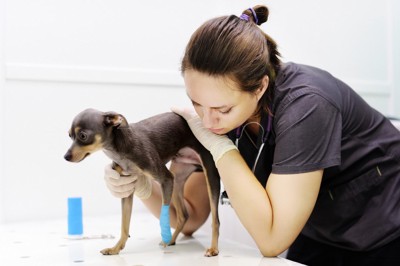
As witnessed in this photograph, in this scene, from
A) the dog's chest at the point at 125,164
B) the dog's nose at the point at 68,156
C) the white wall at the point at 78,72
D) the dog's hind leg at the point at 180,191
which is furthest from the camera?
the white wall at the point at 78,72

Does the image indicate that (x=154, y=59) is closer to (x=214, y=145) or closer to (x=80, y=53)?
(x=80, y=53)

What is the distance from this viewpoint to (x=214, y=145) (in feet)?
4.67

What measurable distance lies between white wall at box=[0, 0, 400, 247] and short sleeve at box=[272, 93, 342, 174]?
82 centimetres

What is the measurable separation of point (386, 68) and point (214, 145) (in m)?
2.07

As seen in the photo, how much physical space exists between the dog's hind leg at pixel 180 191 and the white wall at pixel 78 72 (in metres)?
0.44

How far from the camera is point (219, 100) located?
128cm

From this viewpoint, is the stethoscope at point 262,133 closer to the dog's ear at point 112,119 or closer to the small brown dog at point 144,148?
the small brown dog at point 144,148

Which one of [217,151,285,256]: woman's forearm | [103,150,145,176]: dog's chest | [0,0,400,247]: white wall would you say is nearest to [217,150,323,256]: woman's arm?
[217,151,285,256]: woman's forearm

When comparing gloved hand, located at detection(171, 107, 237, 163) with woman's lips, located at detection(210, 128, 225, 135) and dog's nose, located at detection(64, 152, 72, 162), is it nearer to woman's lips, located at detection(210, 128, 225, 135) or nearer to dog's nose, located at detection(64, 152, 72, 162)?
woman's lips, located at detection(210, 128, 225, 135)

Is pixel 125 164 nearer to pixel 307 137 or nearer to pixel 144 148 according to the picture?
pixel 144 148

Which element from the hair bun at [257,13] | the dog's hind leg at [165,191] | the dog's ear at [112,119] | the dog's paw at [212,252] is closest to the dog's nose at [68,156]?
the dog's ear at [112,119]

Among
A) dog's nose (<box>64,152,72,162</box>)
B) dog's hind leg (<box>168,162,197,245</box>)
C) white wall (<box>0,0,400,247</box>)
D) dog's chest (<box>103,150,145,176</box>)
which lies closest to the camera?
dog's nose (<box>64,152,72,162</box>)

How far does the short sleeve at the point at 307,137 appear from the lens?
4.10ft

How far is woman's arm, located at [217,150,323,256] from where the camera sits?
4.14 feet
